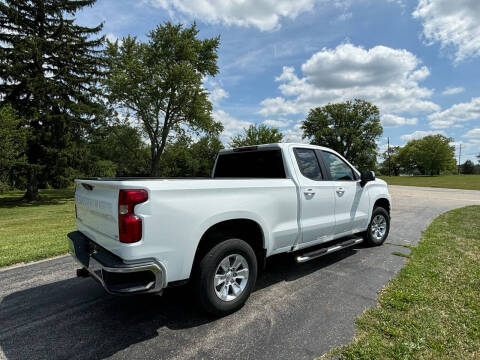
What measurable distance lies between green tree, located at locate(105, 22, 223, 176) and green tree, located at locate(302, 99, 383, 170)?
37457 mm

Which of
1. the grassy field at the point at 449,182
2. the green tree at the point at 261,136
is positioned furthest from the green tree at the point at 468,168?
the green tree at the point at 261,136

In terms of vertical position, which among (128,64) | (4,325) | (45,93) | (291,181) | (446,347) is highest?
(128,64)

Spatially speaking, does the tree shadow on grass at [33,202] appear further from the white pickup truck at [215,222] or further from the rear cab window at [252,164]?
the white pickup truck at [215,222]

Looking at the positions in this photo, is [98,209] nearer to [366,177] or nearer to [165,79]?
[366,177]

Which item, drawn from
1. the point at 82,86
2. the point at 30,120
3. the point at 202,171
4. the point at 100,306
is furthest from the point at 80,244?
the point at 202,171

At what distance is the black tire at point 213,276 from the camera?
2.72 m

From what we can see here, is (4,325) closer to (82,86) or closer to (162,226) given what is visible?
(162,226)

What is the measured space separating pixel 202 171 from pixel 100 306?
49.7 m

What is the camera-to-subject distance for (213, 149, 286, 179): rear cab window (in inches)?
155

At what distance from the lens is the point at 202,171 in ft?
172

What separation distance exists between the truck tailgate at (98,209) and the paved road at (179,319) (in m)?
0.95

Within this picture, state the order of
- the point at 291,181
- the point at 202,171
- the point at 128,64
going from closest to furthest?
the point at 291,181
the point at 128,64
the point at 202,171

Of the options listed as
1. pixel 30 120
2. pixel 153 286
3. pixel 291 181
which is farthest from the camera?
pixel 30 120

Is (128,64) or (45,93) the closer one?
(45,93)
